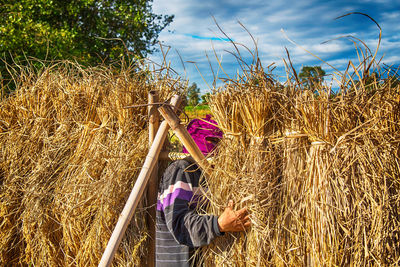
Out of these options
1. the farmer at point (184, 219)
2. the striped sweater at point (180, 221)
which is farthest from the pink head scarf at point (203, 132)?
the striped sweater at point (180, 221)

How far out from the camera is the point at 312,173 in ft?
6.00

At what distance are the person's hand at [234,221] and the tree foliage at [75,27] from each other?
7.25 metres

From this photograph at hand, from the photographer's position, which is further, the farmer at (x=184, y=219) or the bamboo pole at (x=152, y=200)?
the bamboo pole at (x=152, y=200)

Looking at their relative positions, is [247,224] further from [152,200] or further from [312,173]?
[152,200]

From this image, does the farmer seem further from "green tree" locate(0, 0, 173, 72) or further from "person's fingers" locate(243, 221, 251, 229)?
"green tree" locate(0, 0, 173, 72)

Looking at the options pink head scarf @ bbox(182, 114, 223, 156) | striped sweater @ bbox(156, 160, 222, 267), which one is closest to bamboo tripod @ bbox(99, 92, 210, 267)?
striped sweater @ bbox(156, 160, 222, 267)

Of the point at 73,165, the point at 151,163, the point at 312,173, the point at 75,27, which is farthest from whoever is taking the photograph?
the point at 75,27

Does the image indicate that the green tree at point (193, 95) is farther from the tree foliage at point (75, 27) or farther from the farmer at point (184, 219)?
the tree foliage at point (75, 27)

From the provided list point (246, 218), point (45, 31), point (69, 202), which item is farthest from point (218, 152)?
point (45, 31)

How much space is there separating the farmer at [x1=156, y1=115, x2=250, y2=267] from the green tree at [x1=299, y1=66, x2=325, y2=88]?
0.60 metres

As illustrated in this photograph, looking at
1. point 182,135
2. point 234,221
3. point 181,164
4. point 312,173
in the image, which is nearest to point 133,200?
point 181,164

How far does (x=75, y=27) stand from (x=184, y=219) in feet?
29.8

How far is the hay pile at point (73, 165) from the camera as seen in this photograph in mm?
2379

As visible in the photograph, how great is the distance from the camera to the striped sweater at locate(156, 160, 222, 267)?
1966 millimetres
